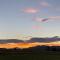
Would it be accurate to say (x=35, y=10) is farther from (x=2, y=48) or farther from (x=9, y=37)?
(x=2, y=48)

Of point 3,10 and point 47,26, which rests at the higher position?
point 3,10

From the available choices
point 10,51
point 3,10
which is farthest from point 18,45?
point 3,10

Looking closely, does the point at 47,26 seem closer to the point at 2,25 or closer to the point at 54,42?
the point at 54,42

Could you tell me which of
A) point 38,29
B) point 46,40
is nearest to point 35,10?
point 38,29

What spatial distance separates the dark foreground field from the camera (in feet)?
9.22

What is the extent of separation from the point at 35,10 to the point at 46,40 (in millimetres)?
563

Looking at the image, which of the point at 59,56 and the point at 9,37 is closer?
the point at 9,37

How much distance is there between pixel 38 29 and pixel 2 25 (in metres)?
0.64

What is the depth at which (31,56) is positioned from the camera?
2.88m

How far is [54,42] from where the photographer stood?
2.69 metres

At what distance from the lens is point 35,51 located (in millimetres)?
2746

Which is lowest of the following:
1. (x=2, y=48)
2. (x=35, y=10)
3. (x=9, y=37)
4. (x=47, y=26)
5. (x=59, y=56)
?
(x=59, y=56)

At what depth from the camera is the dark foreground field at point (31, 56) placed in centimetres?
281

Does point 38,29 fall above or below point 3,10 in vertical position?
below
